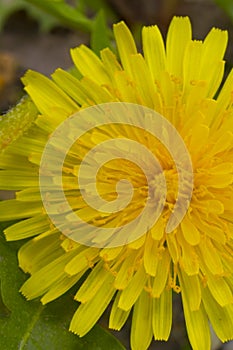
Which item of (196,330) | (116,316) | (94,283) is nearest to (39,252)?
(94,283)

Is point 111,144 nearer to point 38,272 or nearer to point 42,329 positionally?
point 38,272

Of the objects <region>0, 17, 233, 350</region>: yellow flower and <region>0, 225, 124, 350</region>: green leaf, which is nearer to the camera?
<region>0, 17, 233, 350</region>: yellow flower

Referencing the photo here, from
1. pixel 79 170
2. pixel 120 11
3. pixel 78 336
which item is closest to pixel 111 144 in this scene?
pixel 79 170

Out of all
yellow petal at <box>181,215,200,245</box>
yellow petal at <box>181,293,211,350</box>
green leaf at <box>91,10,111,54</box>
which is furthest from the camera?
green leaf at <box>91,10,111,54</box>

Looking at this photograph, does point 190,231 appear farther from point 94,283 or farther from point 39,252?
point 39,252

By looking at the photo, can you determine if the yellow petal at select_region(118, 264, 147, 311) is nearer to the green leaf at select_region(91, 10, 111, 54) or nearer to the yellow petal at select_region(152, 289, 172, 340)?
the yellow petal at select_region(152, 289, 172, 340)

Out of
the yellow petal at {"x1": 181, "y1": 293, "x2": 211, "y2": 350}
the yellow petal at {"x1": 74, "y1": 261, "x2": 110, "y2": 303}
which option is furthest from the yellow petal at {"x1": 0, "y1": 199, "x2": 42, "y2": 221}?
the yellow petal at {"x1": 181, "y1": 293, "x2": 211, "y2": 350}
